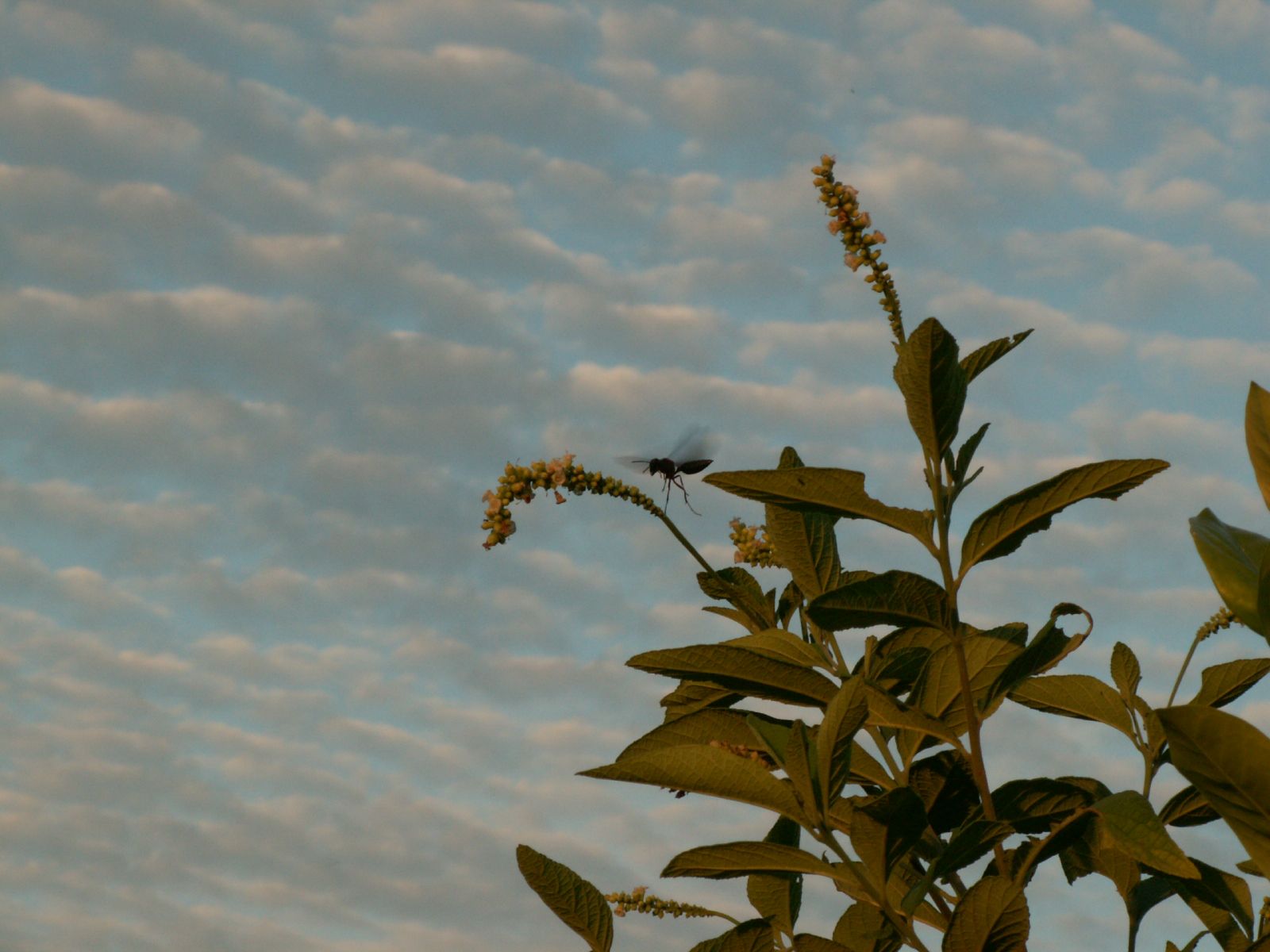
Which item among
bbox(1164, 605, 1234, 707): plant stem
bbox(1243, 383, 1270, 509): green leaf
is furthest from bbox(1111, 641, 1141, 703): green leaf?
bbox(1243, 383, 1270, 509): green leaf

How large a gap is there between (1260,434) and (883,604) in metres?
0.92

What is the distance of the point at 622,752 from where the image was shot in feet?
10.8

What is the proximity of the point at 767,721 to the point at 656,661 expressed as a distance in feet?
1.07

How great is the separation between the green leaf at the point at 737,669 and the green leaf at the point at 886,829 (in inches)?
16.2

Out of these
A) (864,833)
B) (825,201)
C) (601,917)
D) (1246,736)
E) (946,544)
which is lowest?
(601,917)

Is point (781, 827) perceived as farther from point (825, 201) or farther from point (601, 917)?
point (825, 201)

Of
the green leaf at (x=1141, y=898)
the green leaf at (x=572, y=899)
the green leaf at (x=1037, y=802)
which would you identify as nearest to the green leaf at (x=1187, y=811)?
the green leaf at (x=1141, y=898)

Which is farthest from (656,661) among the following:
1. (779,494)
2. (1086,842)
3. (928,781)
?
(1086,842)

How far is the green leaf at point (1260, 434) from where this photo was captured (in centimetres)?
284

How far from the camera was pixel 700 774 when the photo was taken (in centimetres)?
313

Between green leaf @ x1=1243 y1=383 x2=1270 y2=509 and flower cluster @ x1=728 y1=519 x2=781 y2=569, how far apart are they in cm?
157

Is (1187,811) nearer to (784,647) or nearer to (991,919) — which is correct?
(991,919)

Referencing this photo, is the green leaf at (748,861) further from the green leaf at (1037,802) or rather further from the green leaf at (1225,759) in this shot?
the green leaf at (1225,759)

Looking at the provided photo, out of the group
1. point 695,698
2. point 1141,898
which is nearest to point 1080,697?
point 1141,898
